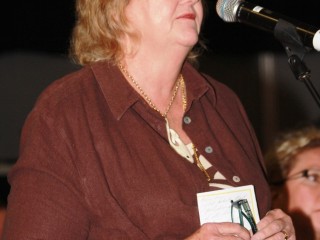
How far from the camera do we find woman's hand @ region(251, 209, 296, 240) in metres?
1.86

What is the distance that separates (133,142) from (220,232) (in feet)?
1.20

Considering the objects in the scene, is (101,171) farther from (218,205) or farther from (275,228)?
(275,228)

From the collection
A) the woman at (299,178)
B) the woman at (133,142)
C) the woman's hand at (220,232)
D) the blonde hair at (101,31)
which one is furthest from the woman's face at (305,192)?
the blonde hair at (101,31)

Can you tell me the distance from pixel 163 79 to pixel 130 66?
112 millimetres

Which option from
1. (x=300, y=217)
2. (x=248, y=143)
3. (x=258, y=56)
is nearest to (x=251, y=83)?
(x=258, y=56)

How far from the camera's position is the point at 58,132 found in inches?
73.4

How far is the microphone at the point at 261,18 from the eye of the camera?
5.28ft

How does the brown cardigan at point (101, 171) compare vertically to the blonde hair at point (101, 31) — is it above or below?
below

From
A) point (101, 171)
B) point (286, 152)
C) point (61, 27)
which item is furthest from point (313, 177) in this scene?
point (61, 27)

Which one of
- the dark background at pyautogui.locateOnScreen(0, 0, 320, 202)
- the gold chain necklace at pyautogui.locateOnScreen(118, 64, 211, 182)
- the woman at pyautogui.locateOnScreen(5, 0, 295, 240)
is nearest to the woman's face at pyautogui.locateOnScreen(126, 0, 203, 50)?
the woman at pyautogui.locateOnScreen(5, 0, 295, 240)

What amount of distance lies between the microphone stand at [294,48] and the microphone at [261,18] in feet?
0.03

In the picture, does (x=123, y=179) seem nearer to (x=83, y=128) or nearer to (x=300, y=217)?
→ (x=83, y=128)

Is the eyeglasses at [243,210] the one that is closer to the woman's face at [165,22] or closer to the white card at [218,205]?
the white card at [218,205]

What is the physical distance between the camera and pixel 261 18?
5.67 ft
